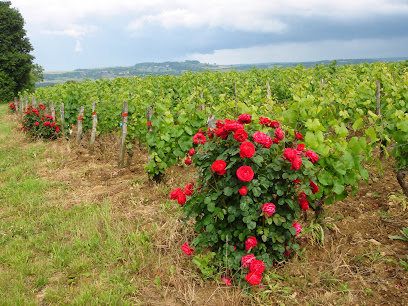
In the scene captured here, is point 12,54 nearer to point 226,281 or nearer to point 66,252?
point 66,252

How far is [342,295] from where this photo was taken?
2.70 m

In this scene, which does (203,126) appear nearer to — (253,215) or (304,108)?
(304,108)

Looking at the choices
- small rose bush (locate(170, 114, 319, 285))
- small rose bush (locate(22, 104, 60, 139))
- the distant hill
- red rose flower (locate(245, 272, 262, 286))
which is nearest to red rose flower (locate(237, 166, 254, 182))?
small rose bush (locate(170, 114, 319, 285))

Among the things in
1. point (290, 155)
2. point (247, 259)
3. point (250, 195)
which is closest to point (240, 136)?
point (290, 155)

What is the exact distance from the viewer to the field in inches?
110

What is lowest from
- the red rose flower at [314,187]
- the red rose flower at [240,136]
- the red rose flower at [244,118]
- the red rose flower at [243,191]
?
the red rose flower at [314,187]

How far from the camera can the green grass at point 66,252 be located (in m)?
3.07

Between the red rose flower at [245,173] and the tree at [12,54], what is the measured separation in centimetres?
3551

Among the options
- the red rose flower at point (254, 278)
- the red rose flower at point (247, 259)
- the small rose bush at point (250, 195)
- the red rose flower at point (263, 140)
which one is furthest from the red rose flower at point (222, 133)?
the red rose flower at point (254, 278)

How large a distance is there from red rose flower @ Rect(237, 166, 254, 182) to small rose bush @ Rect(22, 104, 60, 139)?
8285 millimetres

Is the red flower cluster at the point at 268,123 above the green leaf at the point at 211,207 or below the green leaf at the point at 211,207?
above

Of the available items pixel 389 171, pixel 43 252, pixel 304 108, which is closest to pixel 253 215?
pixel 304 108

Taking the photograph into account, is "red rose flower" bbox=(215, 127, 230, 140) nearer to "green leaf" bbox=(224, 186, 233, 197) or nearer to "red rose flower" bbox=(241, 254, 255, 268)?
"green leaf" bbox=(224, 186, 233, 197)

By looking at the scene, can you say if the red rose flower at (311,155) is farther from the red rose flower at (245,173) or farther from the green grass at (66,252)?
the green grass at (66,252)
